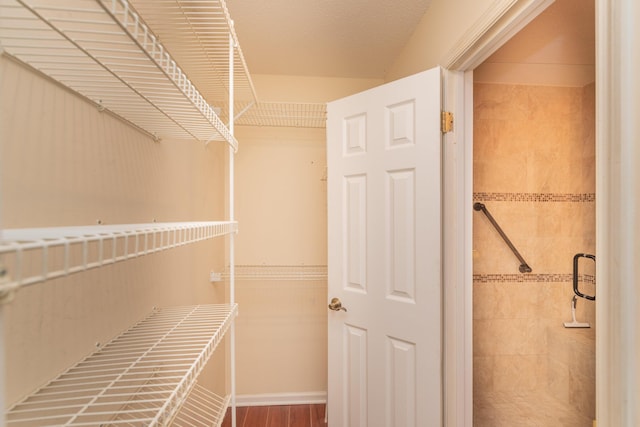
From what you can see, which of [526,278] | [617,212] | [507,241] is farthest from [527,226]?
[617,212]

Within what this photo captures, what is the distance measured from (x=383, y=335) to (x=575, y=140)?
1.92m

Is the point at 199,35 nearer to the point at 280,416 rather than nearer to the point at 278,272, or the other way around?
the point at 278,272

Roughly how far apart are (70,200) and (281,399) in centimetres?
209

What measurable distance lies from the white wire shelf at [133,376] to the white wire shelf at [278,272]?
1047 mm

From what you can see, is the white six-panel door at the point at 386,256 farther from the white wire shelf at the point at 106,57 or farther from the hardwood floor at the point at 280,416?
the white wire shelf at the point at 106,57

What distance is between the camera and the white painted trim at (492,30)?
35.1 inches

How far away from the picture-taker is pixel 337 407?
159cm

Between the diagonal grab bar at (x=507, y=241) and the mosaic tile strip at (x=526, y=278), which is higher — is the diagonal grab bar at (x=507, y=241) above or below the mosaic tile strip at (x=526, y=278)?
above

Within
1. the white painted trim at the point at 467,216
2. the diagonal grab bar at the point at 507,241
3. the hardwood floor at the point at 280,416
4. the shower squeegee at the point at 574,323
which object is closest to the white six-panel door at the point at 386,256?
the white painted trim at the point at 467,216

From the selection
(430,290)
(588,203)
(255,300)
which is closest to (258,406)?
(255,300)

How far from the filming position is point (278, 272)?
2213mm

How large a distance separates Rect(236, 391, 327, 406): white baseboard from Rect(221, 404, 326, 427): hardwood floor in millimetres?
25

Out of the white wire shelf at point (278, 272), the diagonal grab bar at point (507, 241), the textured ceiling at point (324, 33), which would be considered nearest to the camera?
the textured ceiling at point (324, 33)

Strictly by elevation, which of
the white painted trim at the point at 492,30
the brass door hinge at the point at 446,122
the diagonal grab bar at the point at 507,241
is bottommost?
the diagonal grab bar at the point at 507,241
